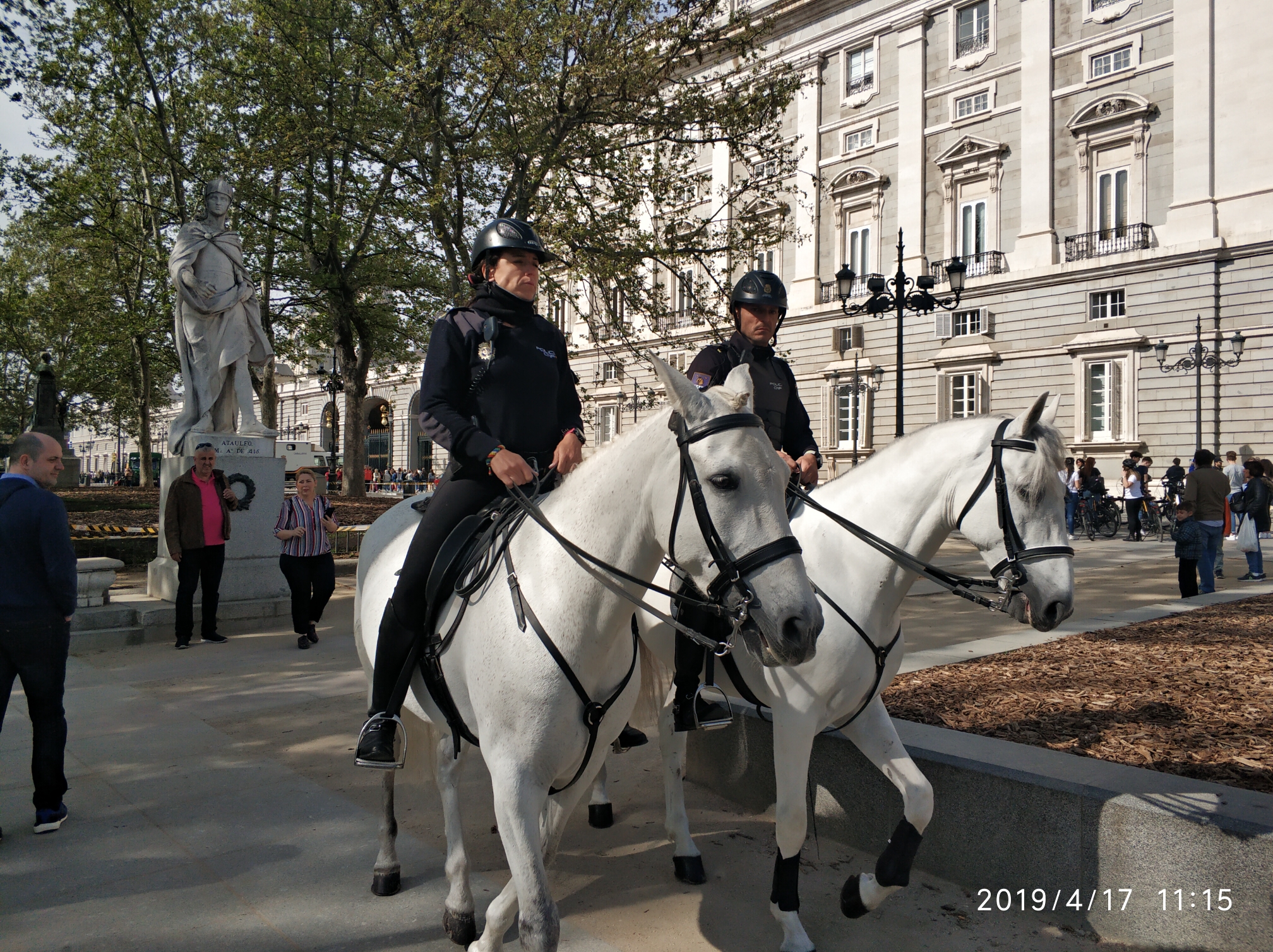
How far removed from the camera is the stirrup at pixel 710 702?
3.71m

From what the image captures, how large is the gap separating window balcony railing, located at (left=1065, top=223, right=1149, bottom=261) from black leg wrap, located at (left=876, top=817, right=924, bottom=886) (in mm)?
33261

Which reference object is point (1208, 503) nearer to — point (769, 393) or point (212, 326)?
point (769, 393)

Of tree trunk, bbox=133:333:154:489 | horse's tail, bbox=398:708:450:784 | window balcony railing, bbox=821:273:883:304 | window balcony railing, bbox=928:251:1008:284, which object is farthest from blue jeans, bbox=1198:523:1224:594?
window balcony railing, bbox=821:273:883:304

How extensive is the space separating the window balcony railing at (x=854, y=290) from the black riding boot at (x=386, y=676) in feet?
121

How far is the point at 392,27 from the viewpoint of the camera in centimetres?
1559

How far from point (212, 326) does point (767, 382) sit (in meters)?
9.60

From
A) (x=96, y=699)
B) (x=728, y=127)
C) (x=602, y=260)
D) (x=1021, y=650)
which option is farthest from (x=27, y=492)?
(x=728, y=127)

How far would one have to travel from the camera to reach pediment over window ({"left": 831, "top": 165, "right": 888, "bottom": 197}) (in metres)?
38.2

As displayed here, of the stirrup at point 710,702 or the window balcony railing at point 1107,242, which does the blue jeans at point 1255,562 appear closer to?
the stirrup at point 710,702

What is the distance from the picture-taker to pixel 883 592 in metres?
3.65

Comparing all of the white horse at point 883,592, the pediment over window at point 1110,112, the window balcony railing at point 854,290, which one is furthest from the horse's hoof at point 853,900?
the window balcony railing at point 854,290

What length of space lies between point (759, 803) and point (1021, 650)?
337 centimetres

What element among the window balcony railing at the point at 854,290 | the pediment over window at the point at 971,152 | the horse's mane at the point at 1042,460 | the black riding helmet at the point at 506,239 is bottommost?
the horse's mane at the point at 1042,460

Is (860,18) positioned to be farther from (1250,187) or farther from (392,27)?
(392,27)
